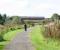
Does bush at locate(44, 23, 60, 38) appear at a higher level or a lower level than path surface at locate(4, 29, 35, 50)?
higher

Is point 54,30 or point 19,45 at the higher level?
point 54,30

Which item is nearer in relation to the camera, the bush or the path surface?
the path surface

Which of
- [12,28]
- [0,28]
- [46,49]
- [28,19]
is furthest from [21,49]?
[28,19]

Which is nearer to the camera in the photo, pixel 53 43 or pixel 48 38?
pixel 53 43

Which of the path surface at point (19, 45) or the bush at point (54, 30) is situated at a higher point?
the bush at point (54, 30)

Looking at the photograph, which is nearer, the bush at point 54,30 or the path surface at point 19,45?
the path surface at point 19,45

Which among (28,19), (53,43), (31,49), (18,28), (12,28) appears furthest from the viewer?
(28,19)

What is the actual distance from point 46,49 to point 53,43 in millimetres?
2172

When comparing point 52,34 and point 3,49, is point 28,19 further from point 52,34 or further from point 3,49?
point 3,49

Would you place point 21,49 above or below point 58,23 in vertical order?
below

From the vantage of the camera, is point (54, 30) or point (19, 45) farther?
point (54, 30)

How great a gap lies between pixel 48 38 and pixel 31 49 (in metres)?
3.78

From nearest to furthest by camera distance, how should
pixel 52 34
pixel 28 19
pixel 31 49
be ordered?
pixel 31 49 → pixel 52 34 → pixel 28 19

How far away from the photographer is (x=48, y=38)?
17.1 m
